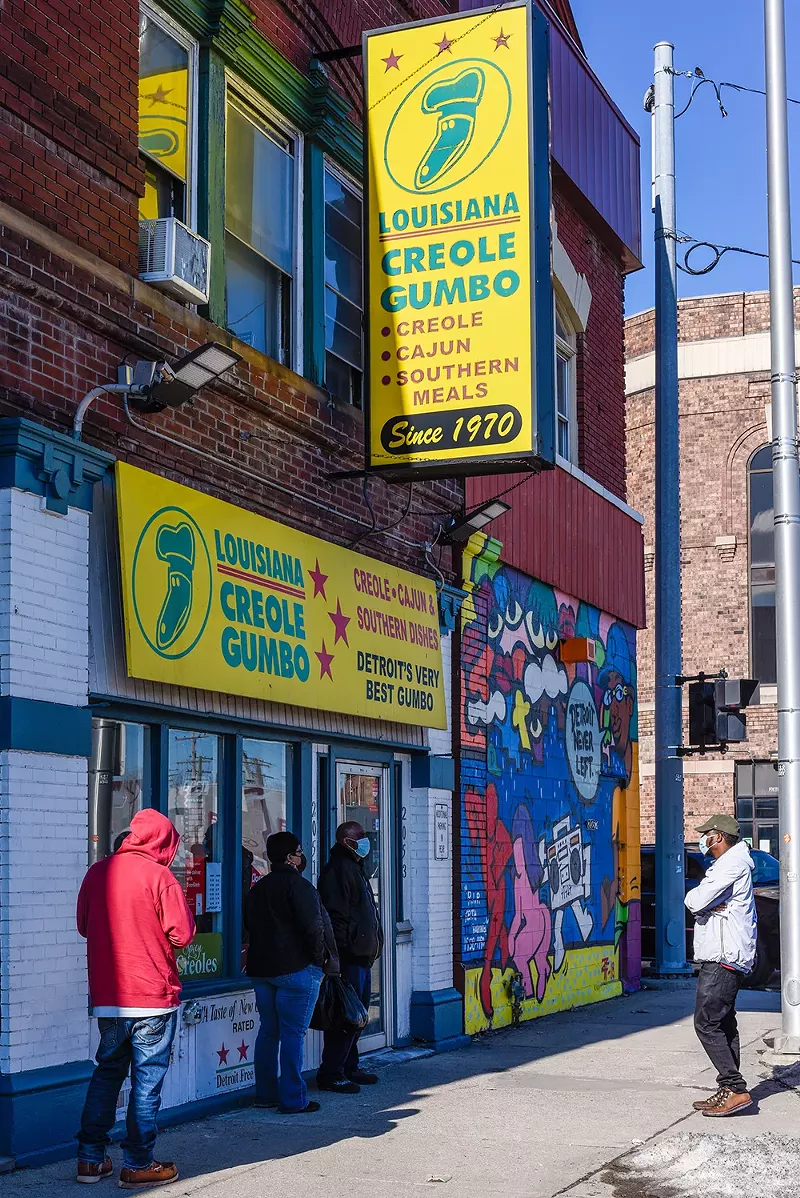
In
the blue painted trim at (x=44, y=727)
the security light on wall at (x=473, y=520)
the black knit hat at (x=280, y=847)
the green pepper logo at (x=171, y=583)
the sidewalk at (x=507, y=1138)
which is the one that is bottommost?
the sidewalk at (x=507, y=1138)

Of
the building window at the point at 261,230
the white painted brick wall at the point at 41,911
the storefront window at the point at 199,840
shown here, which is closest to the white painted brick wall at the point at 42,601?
the white painted brick wall at the point at 41,911

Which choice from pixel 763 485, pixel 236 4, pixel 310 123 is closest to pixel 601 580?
pixel 310 123

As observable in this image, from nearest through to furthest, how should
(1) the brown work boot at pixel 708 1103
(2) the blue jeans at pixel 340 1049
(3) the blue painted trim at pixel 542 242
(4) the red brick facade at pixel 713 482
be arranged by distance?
(1) the brown work boot at pixel 708 1103
(2) the blue jeans at pixel 340 1049
(3) the blue painted trim at pixel 542 242
(4) the red brick facade at pixel 713 482

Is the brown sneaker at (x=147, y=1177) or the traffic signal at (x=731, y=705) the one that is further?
the traffic signal at (x=731, y=705)

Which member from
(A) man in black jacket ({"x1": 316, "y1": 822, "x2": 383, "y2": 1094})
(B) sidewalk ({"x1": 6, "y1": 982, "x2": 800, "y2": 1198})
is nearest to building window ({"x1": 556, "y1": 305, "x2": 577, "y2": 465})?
(B) sidewalk ({"x1": 6, "y1": 982, "x2": 800, "y2": 1198})

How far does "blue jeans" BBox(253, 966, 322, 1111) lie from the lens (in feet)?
29.8

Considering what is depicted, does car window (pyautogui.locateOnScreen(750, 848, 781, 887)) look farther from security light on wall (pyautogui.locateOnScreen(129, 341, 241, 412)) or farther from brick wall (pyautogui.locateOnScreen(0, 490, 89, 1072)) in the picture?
brick wall (pyautogui.locateOnScreen(0, 490, 89, 1072))

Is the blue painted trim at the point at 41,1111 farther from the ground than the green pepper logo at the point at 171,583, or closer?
closer

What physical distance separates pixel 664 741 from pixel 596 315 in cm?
508

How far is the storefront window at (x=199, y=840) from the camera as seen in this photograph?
9258 millimetres

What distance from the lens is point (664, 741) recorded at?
18.7 metres

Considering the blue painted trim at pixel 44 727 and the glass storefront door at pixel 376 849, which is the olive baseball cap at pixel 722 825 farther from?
the blue painted trim at pixel 44 727

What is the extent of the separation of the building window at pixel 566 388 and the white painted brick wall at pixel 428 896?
5173mm

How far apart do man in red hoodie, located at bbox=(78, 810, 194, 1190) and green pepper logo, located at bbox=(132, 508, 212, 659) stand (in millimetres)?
1667
